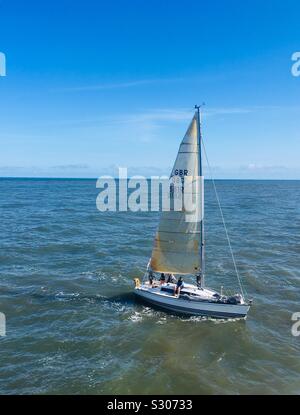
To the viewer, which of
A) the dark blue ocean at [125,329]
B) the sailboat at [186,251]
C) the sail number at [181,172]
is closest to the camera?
the dark blue ocean at [125,329]

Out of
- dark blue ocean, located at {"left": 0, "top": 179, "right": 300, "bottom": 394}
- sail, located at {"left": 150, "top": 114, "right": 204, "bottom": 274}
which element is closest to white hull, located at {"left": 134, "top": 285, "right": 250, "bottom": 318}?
dark blue ocean, located at {"left": 0, "top": 179, "right": 300, "bottom": 394}

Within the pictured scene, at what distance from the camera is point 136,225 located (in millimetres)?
76062

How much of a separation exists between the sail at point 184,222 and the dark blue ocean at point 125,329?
468cm

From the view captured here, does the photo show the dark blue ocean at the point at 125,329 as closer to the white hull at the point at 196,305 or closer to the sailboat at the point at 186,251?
the white hull at the point at 196,305

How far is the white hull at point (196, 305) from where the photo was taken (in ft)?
107

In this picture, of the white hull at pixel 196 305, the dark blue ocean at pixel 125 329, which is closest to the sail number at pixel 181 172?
the white hull at pixel 196 305

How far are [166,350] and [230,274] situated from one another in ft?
61.5

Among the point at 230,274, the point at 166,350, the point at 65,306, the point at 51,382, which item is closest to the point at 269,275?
the point at 230,274

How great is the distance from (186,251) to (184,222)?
269cm

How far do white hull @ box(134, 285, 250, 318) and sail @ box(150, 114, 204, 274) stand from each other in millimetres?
2532

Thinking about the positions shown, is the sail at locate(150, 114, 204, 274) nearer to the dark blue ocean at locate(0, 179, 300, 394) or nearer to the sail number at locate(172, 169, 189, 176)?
the sail number at locate(172, 169, 189, 176)

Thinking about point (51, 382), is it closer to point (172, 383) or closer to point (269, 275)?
point (172, 383)

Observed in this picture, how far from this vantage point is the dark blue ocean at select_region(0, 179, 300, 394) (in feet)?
81.5

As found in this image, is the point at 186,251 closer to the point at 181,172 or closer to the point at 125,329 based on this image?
the point at 181,172
